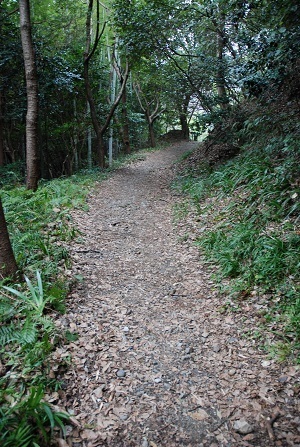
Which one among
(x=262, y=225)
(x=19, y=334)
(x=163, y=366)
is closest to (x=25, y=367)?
(x=19, y=334)

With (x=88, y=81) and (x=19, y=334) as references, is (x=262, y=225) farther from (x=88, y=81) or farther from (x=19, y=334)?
(x=88, y=81)

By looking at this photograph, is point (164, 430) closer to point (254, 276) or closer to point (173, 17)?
point (254, 276)

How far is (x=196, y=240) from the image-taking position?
5.45 meters

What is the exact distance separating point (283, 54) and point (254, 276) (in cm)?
447

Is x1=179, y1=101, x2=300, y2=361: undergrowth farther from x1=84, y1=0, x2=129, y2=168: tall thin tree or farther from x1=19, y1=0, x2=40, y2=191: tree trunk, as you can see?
x1=84, y1=0, x2=129, y2=168: tall thin tree

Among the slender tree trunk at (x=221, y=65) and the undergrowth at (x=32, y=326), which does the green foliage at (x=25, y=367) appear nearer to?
the undergrowth at (x=32, y=326)

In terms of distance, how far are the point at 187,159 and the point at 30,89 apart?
8.54 meters

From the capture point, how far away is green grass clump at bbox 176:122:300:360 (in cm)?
347

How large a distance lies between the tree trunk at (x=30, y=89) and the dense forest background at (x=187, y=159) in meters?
0.02

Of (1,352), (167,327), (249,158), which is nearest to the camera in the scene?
(1,352)

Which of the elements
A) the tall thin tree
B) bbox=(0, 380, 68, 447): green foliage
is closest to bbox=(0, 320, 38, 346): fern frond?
bbox=(0, 380, 68, 447): green foliage

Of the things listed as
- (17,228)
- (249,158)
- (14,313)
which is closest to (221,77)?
(249,158)

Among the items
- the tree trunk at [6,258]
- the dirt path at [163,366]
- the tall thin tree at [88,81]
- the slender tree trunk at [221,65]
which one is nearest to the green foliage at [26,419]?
the dirt path at [163,366]

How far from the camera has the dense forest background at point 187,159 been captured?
296 centimetres
